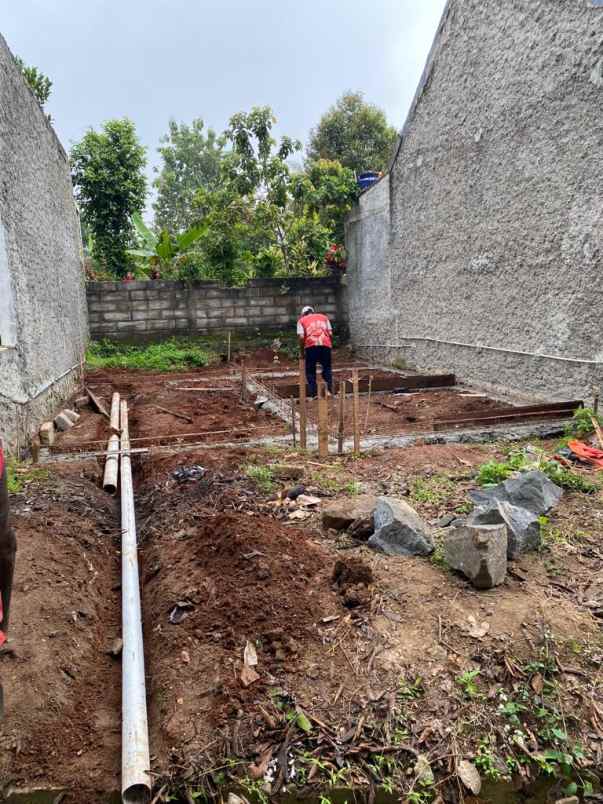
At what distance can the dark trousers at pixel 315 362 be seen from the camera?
8258 mm

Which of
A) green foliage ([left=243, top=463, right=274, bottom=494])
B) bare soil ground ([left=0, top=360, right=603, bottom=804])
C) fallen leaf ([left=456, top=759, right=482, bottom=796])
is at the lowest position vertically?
fallen leaf ([left=456, top=759, right=482, bottom=796])

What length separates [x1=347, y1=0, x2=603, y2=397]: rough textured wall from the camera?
6680 mm

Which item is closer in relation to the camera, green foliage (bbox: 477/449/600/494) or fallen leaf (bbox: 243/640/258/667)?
fallen leaf (bbox: 243/640/258/667)

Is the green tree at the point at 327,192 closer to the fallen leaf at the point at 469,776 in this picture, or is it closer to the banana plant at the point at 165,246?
the banana plant at the point at 165,246

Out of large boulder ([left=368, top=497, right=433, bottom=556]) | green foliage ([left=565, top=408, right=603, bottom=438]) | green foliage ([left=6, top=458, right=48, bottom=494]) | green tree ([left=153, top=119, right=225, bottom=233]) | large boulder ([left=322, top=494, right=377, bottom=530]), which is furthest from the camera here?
green tree ([left=153, top=119, right=225, bottom=233])

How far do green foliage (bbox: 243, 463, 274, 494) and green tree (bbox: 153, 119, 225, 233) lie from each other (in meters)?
30.7

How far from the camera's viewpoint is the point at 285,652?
2615 millimetres

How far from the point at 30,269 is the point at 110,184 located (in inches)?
323

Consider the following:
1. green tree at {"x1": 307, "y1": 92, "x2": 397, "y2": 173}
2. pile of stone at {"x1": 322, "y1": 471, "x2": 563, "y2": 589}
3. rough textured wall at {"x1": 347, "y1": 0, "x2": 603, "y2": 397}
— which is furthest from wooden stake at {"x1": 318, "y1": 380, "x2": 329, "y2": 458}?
green tree at {"x1": 307, "y1": 92, "x2": 397, "y2": 173}

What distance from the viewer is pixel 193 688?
2.50 meters

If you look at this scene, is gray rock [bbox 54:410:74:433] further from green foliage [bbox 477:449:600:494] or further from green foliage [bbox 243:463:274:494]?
green foliage [bbox 477:449:600:494]

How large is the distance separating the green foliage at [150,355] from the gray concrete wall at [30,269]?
2527 mm

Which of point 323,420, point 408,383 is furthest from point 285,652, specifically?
point 408,383

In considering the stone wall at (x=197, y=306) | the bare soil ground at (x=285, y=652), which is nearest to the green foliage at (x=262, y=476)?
the bare soil ground at (x=285, y=652)
